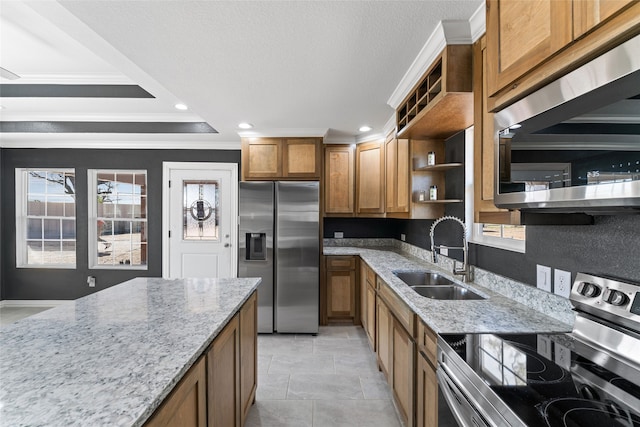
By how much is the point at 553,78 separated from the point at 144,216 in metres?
4.90

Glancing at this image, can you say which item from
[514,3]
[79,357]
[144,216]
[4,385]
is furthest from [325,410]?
[144,216]

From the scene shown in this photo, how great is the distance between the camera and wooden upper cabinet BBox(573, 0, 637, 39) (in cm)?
74

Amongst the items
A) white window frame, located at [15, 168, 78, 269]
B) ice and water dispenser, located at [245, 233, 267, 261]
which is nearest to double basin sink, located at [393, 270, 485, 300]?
ice and water dispenser, located at [245, 233, 267, 261]

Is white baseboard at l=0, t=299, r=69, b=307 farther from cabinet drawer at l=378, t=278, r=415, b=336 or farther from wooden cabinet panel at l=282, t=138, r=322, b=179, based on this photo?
cabinet drawer at l=378, t=278, r=415, b=336

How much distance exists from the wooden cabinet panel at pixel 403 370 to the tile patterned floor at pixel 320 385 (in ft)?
0.88

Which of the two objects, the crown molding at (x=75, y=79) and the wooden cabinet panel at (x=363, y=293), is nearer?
the crown molding at (x=75, y=79)

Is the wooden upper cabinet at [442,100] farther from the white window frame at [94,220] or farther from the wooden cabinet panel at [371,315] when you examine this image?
the white window frame at [94,220]

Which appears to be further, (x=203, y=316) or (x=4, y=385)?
(x=203, y=316)

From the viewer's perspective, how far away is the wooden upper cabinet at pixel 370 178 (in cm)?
374

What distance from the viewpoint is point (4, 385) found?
2.78 feet

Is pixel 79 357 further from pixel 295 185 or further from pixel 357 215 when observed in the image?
pixel 357 215

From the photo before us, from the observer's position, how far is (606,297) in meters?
1.13

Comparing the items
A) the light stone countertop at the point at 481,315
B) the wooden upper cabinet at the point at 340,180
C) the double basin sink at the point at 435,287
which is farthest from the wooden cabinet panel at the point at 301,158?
the light stone countertop at the point at 481,315

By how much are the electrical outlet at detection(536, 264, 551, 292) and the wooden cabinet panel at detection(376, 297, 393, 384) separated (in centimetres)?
94
